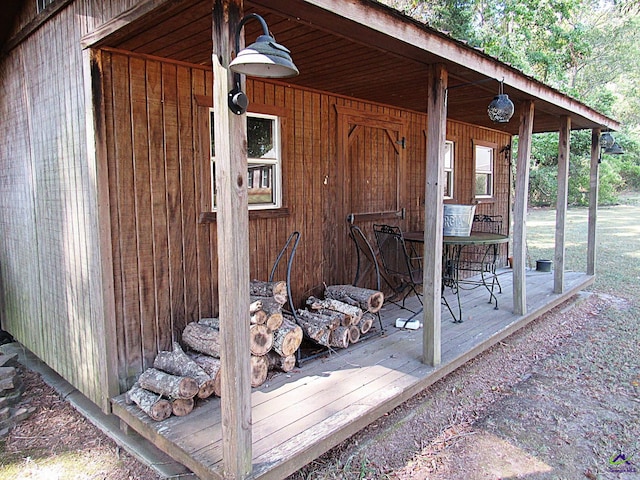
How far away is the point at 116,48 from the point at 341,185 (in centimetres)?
247

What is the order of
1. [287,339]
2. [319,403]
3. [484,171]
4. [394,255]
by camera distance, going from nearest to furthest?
[319,403] < [287,339] < [394,255] < [484,171]

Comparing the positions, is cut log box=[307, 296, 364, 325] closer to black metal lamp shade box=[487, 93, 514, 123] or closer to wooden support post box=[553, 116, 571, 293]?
black metal lamp shade box=[487, 93, 514, 123]

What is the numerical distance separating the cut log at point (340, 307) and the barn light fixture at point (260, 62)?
229 centimetres

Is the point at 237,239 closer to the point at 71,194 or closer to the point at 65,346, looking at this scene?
the point at 71,194

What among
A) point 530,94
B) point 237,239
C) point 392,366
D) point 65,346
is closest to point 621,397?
point 392,366

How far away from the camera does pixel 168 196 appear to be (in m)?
3.26

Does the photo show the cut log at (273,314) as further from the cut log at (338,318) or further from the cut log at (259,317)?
the cut log at (338,318)

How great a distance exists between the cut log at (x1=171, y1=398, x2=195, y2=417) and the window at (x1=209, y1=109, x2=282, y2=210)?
169 cm

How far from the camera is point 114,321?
2.97 meters

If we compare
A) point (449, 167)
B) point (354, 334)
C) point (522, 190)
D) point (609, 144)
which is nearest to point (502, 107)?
point (522, 190)

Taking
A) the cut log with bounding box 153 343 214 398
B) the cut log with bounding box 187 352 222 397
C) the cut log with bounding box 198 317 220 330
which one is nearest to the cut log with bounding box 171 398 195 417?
the cut log with bounding box 153 343 214 398

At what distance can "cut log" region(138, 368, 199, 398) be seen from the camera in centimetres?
271

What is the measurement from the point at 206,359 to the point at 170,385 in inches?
15.4

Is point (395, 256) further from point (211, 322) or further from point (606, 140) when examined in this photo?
point (606, 140)
